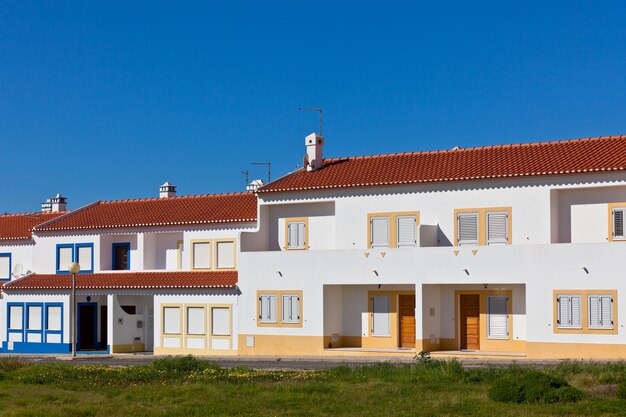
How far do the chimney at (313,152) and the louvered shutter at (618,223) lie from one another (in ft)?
46.1

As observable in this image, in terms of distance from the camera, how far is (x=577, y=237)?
38.4m

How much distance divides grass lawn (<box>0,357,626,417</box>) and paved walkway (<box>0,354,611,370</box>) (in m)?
4.08

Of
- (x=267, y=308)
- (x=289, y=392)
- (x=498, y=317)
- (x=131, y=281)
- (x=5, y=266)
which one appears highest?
(x=5, y=266)

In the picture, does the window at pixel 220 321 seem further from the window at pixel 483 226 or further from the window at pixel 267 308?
the window at pixel 483 226

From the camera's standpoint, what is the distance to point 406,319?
139ft

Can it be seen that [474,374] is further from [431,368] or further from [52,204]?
[52,204]

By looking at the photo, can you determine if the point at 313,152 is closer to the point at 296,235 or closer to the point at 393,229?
the point at 296,235

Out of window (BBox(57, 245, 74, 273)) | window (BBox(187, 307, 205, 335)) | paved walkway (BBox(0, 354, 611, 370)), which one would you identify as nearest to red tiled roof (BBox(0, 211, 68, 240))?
window (BBox(57, 245, 74, 273))

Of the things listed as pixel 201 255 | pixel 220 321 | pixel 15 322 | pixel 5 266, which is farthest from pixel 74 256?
pixel 220 321

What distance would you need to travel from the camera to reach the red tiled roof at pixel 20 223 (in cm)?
5481

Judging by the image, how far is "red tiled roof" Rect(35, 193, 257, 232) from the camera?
4725 cm

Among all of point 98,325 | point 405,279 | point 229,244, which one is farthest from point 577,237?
point 98,325

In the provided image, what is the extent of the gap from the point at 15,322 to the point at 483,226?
24391 millimetres

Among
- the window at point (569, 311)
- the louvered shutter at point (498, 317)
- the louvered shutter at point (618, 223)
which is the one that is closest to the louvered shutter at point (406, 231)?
the louvered shutter at point (498, 317)
